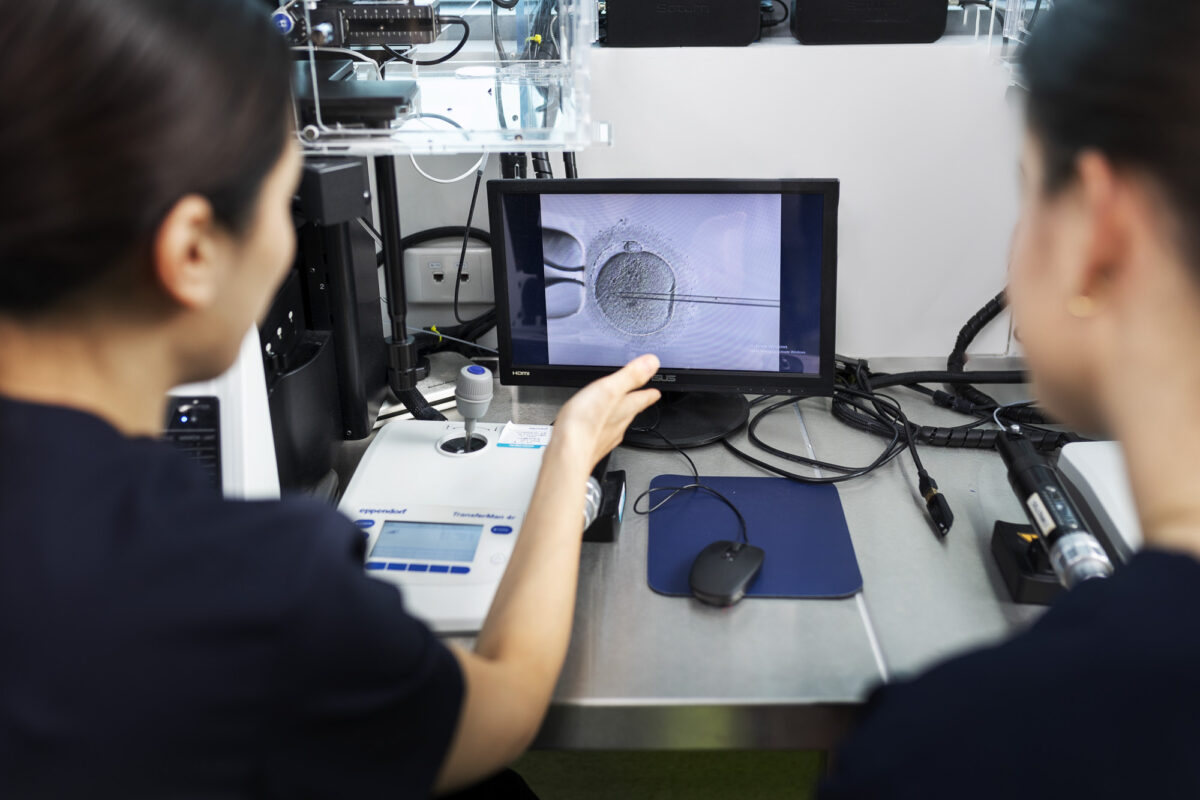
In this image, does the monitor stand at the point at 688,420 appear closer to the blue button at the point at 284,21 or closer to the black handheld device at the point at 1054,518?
the black handheld device at the point at 1054,518

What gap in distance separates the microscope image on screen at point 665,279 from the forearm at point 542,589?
0.38 m

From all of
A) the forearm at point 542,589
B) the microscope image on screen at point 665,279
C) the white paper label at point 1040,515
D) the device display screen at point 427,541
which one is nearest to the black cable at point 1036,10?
the microscope image on screen at point 665,279

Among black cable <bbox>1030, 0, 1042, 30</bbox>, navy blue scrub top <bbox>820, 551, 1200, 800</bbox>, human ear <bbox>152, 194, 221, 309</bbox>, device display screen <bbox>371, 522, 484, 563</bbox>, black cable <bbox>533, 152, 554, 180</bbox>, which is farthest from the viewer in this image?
black cable <bbox>533, 152, 554, 180</bbox>

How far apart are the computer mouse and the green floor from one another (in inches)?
29.7

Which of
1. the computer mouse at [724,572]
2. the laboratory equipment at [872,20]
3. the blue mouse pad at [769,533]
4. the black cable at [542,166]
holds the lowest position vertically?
the blue mouse pad at [769,533]

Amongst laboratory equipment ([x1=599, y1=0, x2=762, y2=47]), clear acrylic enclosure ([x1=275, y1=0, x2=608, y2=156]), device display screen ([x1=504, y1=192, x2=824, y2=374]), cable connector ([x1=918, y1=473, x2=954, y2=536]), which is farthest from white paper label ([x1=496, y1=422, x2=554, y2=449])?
laboratory equipment ([x1=599, y1=0, x2=762, y2=47])

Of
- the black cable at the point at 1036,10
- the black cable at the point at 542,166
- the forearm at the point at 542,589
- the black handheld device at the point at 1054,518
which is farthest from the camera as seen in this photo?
the black cable at the point at 542,166

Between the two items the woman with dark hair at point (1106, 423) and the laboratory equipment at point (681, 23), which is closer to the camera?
the woman with dark hair at point (1106, 423)

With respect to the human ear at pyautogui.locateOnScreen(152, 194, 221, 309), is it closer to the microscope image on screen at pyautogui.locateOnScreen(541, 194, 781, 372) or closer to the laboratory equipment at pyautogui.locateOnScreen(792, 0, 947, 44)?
the microscope image on screen at pyautogui.locateOnScreen(541, 194, 781, 372)

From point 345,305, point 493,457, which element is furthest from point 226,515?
point 345,305

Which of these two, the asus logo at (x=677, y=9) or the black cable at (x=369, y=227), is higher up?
the asus logo at (x=677, y=9)

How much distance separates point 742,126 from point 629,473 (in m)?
0.59

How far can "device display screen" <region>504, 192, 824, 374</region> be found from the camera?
127 centimetres

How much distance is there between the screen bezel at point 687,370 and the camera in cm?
125
